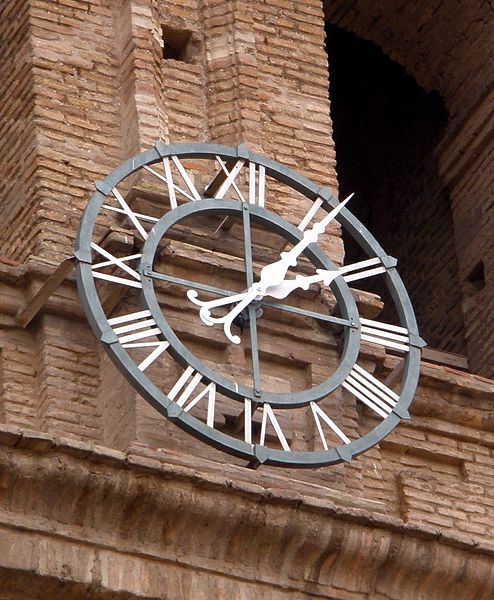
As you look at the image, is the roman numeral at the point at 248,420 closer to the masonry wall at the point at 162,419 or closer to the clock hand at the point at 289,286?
the masonry wall at the point at 162,419

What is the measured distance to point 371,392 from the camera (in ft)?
61.0

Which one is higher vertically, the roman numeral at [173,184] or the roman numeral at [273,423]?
the roman numeral at [173,184]

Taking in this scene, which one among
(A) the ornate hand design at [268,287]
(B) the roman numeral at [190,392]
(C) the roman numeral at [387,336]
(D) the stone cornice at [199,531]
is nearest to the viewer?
(D) the stone cornice at [199,531]

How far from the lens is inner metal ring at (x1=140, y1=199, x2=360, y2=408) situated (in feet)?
59.1

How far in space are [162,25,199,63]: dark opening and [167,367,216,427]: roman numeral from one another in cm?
293

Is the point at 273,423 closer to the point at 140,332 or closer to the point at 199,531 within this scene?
the point at 140,332

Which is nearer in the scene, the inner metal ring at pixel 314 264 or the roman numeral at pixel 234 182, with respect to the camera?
A: the inner metal ring at pixel 314 264

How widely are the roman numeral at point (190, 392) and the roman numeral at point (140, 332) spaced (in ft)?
0.53

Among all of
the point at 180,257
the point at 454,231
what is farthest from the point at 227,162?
the point at 454,231

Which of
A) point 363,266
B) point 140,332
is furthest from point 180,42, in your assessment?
point 140,332

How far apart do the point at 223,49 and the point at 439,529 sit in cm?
364

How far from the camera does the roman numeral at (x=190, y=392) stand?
1788cm

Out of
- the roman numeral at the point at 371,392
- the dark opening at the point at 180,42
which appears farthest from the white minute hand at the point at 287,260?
the dark opening at the point at 180,42

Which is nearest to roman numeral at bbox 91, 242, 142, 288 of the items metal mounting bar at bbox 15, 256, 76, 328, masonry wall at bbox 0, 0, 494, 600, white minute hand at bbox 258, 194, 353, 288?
metal mounting bar at bbox 15, 256, 76, 328
